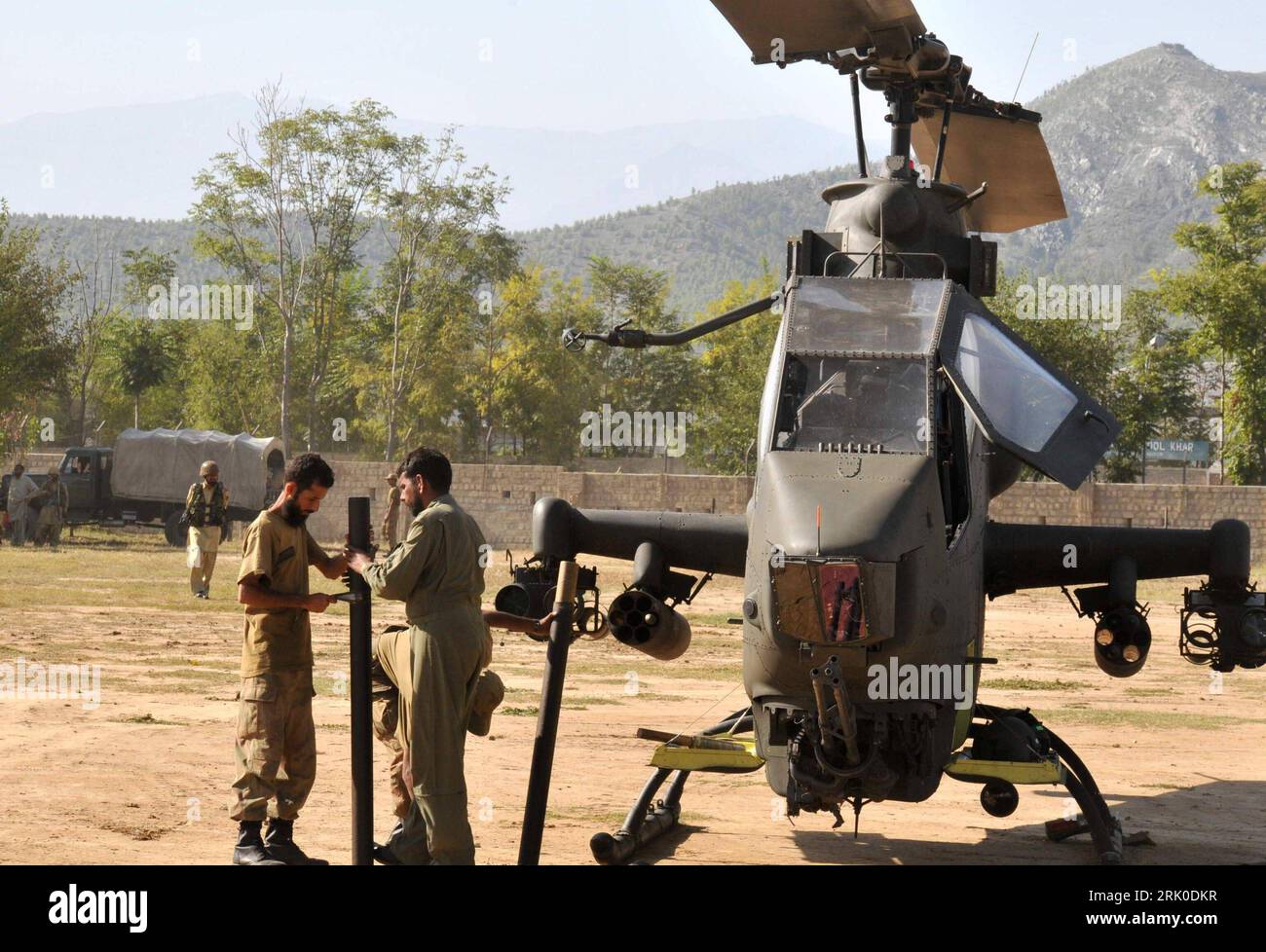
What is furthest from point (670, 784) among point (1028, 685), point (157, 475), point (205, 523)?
point (157, 475)

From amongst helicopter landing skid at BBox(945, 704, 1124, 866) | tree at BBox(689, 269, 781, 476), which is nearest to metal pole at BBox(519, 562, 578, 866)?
helicopter landing skid at BBox(945, 704, 1124, 866)

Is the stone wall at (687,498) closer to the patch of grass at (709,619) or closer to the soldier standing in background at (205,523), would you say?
the patch of grass at (709,619)

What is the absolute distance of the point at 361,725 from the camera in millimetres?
6953

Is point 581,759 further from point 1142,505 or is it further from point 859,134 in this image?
point 1142,505

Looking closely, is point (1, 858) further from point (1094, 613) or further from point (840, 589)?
point (1094, 613)

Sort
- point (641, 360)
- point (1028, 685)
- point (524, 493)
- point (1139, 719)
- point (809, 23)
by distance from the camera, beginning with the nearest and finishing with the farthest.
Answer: point (809, 23) < point (1139, 719) < point (1028, 685) < point (524, 493) < point (641, 360)

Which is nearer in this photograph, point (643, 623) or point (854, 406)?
point (854, 406)

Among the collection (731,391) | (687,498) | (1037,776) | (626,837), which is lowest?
(626,837)

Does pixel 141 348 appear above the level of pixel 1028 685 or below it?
above

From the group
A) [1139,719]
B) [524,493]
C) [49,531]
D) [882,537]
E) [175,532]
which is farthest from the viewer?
[524,493]

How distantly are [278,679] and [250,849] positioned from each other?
0.85m

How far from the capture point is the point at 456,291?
61.7 m

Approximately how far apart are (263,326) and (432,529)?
71.6m

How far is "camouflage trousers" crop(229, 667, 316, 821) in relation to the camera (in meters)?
7.78
